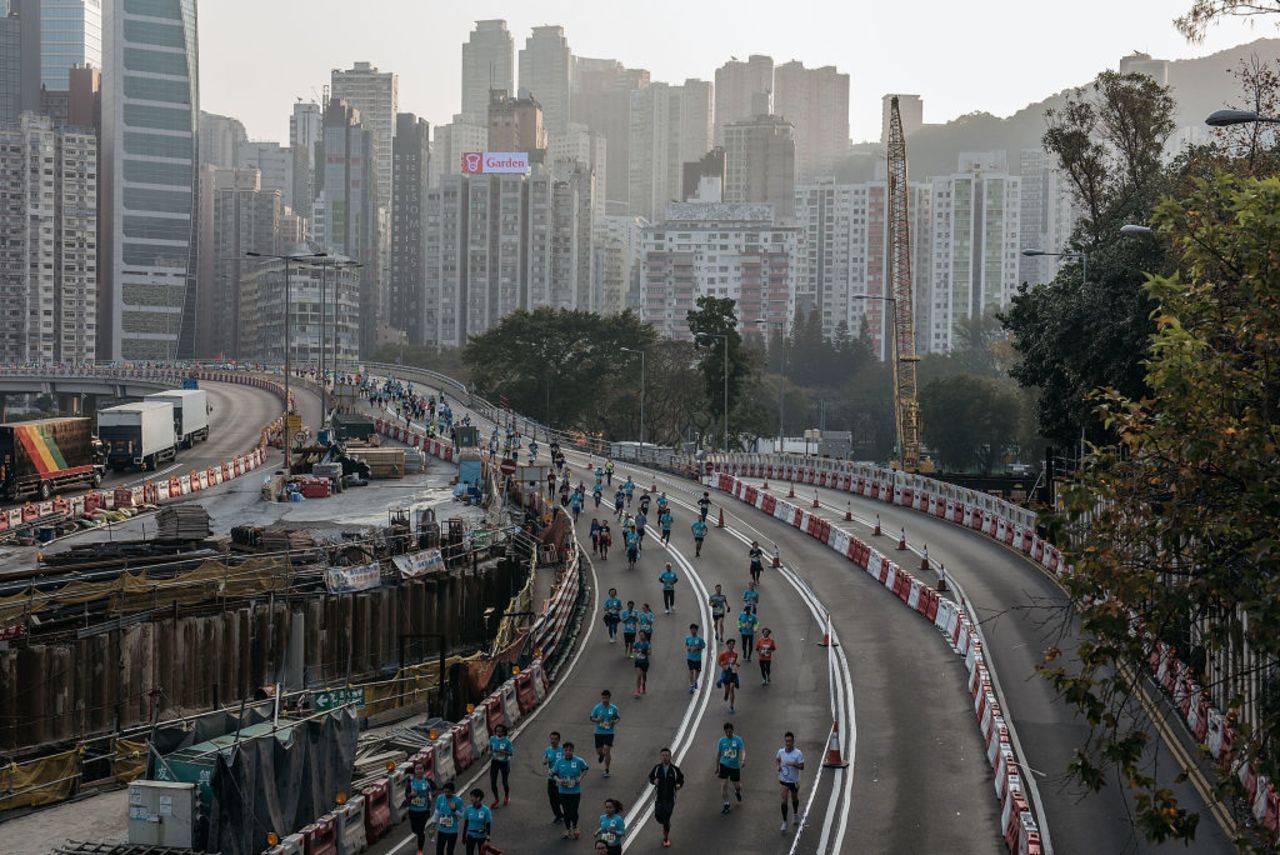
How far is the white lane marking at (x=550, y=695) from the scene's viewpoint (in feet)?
76.1

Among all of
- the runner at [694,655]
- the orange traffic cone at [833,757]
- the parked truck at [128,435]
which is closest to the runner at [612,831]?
the orange traffic cone at [833,757]

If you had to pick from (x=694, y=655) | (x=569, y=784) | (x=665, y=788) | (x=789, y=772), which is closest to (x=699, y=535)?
(x=694, y=655)

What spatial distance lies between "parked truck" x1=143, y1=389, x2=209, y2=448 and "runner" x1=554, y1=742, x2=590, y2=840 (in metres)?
64.7

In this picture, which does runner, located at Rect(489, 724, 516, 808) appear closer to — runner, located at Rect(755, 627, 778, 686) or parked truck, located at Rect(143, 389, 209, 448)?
runner, located at Rect(755, 627, 778, 686)

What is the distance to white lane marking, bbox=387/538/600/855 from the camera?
76.1ft

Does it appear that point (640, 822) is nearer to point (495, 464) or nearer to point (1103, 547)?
point (1103, 547)

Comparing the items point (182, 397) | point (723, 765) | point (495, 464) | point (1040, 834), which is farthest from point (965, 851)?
point (182, 397)

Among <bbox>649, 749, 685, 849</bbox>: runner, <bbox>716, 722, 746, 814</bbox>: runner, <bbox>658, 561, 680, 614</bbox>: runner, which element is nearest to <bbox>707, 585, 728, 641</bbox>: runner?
<bbox>658, 561, 680, 614</bbox>: runner

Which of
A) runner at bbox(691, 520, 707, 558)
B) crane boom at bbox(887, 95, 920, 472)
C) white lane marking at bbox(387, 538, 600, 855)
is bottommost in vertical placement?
white lane marking at bbox(387, 538, 600, 855)

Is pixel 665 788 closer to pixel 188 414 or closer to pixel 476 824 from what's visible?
pixel 476 824

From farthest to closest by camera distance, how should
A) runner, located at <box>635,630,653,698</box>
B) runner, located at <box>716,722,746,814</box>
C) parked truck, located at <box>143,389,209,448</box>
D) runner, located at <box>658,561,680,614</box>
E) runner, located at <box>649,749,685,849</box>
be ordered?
parked truck, located at <box>143,389,209,448</box> < runner, located at <box>658,561,680,614</box> < runner, located at <box>635,630,653,698</box> < runner, located at <box>716,722,746,814</box> < runner, located at <box>649,749,685,849</box>

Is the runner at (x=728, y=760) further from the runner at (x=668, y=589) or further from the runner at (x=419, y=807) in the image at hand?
the runner at (x=668, y=589)

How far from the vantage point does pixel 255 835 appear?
22.1 m

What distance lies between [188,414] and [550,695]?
60840 millimetres
